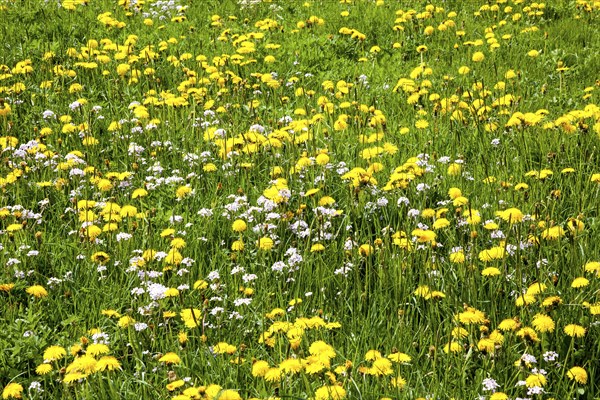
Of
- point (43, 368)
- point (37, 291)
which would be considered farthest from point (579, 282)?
point (37, 291)

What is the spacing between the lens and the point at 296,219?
11.9 ft

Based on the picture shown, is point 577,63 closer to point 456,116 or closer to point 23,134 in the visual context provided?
point 456,116

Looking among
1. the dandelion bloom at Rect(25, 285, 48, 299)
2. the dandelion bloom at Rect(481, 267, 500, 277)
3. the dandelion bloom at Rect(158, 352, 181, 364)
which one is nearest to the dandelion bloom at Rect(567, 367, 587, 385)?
the dandelion bloom at Rect(481, 267, 500, 277)

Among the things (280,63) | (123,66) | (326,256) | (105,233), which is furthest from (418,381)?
(280,63)

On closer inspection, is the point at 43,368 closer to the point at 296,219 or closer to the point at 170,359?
the point at 170,359

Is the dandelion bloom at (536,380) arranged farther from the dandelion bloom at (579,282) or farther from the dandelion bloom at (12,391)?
the dandelion bloom at (12,391)

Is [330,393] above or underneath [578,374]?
above

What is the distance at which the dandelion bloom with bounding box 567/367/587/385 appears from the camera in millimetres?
2361

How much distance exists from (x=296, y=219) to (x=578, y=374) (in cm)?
161

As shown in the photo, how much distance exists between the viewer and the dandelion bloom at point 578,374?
93.0 inches

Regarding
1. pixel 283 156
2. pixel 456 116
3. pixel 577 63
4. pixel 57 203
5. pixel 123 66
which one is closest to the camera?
pixel 57 203

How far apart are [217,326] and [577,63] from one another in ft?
14.7

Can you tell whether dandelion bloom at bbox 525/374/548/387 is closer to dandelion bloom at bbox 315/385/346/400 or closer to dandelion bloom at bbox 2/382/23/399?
dandelion bloom at bbox 315/385/346/400

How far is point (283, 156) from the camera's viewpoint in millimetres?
4277
